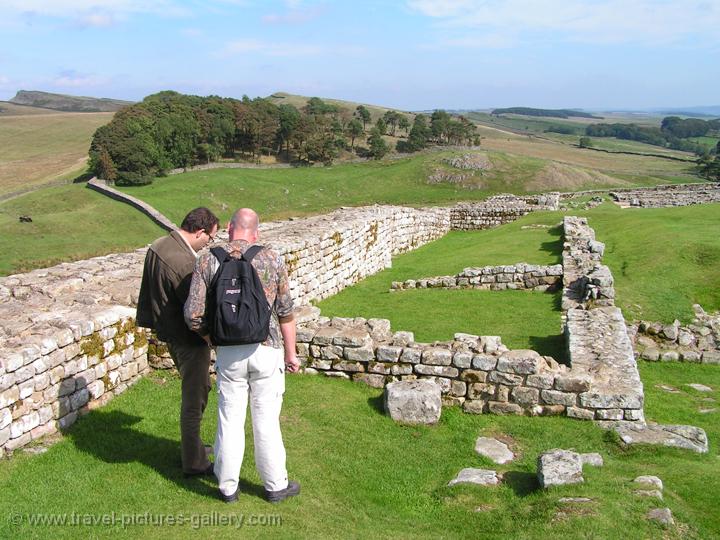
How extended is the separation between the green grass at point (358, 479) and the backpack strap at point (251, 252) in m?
2.47

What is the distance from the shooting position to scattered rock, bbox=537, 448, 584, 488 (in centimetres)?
637

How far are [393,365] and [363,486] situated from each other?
3.03 m

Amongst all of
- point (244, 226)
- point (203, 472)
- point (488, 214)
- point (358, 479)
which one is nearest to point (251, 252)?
point (244, 226)

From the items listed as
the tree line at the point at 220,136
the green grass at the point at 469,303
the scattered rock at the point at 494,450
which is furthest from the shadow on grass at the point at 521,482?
the tree line at the point at 220,136

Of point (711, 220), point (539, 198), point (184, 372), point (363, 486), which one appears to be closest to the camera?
point (184, 372)

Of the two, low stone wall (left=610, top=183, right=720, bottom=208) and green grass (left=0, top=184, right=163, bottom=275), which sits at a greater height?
low stone wall (left=610, top=183, right=720, bottom=208)

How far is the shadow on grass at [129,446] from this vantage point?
6350 millimetres

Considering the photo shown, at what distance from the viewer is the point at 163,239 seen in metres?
6.53

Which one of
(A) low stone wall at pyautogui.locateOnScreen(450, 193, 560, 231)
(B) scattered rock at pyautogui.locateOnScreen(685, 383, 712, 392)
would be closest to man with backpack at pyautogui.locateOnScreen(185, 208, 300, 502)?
(B) scattered rock at pyautogui.locateOnScreen(685, 383, 712, 392)

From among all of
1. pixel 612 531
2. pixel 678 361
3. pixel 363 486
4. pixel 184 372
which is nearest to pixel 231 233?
pixel 184 372

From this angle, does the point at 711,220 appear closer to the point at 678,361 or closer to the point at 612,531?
the point at 678,361

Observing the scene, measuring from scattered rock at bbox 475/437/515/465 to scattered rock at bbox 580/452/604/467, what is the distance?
101 centimetres

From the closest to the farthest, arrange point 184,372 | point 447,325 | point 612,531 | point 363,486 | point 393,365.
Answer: point 612,531 → point 184,372 → point 363,486 → point 393,365 → point 447,325

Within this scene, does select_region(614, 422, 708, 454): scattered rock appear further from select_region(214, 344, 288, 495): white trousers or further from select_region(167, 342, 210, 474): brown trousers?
select_region(167, 342, 210, 474): brown trousers
